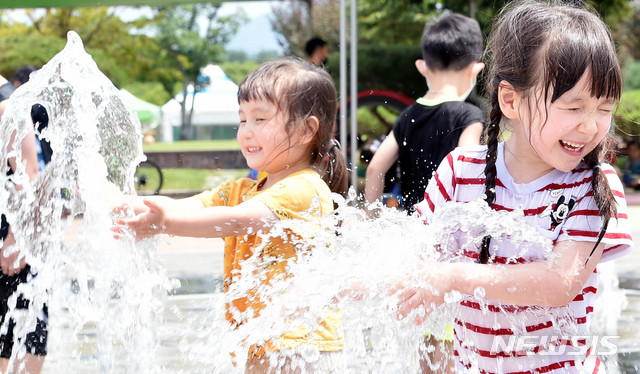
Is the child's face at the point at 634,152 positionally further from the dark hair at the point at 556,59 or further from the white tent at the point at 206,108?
the dark hair at the point at 556,59

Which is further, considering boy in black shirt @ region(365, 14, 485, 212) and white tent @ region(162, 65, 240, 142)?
white tent @ region(162, 65, 240, 142)

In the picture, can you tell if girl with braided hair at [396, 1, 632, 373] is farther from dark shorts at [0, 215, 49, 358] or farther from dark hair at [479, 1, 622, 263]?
dark shorts at [0, 215, 49, 358]

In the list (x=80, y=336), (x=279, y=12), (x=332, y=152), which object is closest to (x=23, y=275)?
(x=332, y=152)

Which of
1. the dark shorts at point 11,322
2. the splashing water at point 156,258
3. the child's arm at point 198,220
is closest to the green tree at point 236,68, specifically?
the dark shorts at point 11,322

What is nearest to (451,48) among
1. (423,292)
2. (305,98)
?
(305,98)

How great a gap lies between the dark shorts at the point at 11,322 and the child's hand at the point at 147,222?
1255 mm

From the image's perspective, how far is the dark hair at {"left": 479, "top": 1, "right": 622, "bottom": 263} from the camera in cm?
158

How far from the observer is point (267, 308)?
190 cm

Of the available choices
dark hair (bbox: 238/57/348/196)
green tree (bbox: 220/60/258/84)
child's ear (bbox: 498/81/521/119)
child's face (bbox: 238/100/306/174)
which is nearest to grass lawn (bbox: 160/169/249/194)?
green tree (bbox: 220/60/258/84)

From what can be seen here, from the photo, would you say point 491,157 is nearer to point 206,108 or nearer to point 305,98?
point 305,98

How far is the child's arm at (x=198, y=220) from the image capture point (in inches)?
72.7

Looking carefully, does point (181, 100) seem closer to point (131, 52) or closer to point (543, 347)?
point (131, 52)

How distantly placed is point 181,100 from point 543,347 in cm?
1354

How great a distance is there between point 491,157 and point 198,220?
0.69 m
